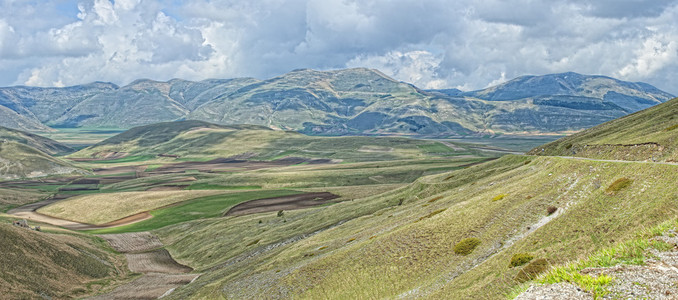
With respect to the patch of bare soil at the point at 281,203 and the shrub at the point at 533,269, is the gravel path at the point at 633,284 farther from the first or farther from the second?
the patch of bare soil at the point at 281,203

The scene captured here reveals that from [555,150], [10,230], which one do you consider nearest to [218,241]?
[10,230]

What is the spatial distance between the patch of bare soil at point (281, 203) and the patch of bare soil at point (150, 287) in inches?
1914

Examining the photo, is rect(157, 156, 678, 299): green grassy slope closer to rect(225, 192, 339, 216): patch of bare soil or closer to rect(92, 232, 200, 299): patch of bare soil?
rect(92, 232, 200, 299): patch of bare soil

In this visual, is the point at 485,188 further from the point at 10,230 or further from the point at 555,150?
the point at 10,230

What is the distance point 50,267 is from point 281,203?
73825 mm

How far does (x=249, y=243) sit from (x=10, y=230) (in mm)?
43312

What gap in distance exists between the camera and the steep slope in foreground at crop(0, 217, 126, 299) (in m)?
67.1

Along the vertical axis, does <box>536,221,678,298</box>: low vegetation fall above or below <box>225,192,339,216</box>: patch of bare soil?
above

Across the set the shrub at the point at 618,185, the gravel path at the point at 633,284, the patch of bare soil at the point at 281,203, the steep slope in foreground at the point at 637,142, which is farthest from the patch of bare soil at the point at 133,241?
the gravel path at the point at 633,284

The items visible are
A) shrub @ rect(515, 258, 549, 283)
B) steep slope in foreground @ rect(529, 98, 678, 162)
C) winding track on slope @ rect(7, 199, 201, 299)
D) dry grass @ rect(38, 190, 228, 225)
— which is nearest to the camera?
shrub @ rect(515, 258, 549, 283)

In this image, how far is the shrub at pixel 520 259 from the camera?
28.6 m

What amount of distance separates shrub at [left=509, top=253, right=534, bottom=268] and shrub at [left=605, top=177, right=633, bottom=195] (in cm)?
1231

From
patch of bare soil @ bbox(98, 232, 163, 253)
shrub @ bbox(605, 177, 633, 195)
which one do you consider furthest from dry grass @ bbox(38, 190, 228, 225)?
shrub @ bbox(605, 177, 633, 195)

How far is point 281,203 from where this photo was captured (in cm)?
14300
